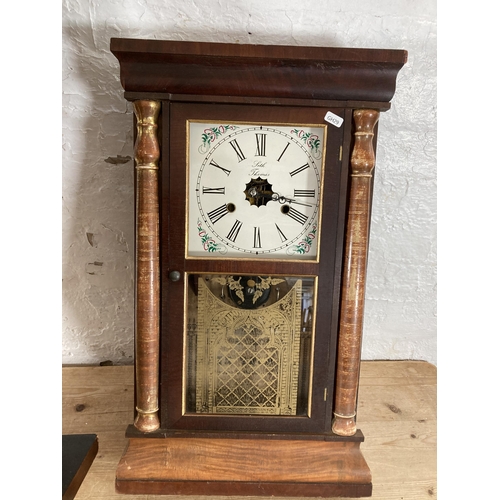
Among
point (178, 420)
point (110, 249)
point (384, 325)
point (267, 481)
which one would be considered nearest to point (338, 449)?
point (267, 481)

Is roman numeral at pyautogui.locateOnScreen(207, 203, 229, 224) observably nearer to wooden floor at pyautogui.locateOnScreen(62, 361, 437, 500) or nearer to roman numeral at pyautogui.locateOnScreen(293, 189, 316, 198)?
roman numeral at pyautogui.locateOnScreen(293, 189, 316, 198)

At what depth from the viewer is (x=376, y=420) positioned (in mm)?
1164

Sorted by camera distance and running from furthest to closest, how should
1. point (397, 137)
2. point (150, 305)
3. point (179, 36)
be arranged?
point (397, 137), point (179, 36), point (150, 305)

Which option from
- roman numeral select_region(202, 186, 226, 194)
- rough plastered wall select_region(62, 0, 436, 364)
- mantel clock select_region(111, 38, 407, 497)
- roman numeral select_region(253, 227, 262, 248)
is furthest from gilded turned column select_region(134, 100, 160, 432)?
rough plastered wall select_region(62, 0, 436, 364)

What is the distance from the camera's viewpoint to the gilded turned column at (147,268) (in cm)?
91

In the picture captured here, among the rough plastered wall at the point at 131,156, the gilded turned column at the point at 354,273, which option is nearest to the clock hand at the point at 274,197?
the gilded turned column at the point at 354,273

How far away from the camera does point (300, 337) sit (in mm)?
1005

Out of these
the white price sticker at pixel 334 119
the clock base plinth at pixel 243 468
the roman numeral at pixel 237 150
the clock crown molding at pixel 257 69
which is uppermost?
the clock crown molding at pixel 257 69

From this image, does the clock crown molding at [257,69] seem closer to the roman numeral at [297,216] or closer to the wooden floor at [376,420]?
the roman numeral at [297,216]

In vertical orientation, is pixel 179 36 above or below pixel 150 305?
above

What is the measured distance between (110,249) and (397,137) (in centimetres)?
94

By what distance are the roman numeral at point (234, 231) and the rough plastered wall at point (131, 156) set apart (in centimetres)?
43

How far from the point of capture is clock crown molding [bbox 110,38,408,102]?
0.85m

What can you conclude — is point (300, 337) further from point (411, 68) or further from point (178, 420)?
point (411, 68)
